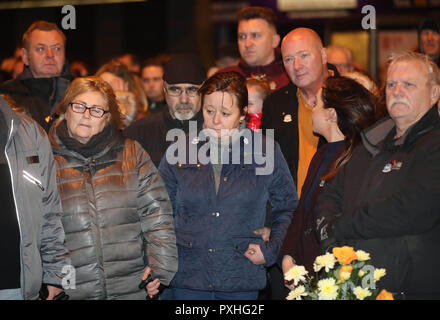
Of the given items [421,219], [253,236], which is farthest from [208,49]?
[421,219]

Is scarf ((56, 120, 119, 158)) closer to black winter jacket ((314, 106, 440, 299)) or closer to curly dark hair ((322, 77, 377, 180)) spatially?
curly dark hair ((322, 77, 377, 180))

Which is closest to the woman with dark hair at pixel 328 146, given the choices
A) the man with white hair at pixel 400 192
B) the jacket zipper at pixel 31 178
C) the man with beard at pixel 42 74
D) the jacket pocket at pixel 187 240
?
the man with white hair at pixel 400 192

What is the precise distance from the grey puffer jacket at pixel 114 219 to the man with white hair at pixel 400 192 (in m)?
1.00

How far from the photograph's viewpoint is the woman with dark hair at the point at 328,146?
4.07 meters

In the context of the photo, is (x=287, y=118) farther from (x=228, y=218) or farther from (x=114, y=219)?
(x=114, y=219)

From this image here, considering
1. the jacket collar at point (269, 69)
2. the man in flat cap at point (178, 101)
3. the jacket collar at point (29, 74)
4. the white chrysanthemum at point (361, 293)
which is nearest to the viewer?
the white chrysanthemum at point (361, 293)

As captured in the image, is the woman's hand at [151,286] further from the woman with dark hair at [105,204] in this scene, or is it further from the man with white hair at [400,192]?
the man with white hair at [400,192]

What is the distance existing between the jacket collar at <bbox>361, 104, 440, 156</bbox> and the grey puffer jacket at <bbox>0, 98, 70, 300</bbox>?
1.78 meters

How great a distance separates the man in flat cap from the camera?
16.7 ft

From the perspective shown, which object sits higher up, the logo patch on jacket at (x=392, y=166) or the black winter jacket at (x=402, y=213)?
the logo patch on jacket at (x=392, y=166)

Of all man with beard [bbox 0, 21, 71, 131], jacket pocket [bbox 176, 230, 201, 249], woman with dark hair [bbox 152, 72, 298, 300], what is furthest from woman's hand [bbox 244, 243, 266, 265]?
man with beard [bbox 0, 21, 71, 131]

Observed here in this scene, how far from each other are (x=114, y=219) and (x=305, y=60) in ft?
6.10

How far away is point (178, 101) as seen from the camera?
5.14m

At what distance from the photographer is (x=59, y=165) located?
4.16 metres
